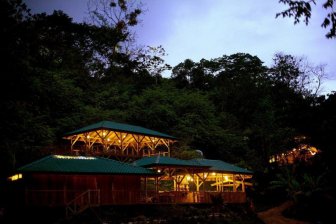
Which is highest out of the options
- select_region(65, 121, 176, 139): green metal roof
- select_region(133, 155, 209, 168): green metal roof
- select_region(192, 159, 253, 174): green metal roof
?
select_region(65, 121, 176, 139): green metal roof

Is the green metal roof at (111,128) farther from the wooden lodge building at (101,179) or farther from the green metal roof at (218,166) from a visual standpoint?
the green metal roof at (218,166)

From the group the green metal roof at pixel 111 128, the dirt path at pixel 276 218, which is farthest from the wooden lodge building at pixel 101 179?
the dirt path at pixel 276 218

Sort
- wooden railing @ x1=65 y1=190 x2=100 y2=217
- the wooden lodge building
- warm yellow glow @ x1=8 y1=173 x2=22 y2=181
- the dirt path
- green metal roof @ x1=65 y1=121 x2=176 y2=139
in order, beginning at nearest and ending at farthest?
1. wooden railing @ x1=65 y1=190 x2=100 y2=217
2. the wooden lodge building
3. warm yellow glow @ x1=8 y1=173 x2=22 y2=181
4. the dirt path
5. green metal roof @ x1=65 y1=121 x2=176 y2=139

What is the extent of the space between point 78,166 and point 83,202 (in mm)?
2294

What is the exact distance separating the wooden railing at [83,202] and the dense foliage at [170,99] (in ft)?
15.5

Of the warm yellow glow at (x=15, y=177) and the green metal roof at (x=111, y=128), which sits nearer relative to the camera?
the warm yellow glow at (x=15, y=177)

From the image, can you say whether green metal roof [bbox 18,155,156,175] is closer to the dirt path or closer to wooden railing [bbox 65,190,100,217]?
wooden railing [bbox 65,190,100,217]

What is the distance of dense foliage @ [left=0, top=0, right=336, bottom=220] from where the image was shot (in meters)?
26.4

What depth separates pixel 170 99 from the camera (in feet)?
166

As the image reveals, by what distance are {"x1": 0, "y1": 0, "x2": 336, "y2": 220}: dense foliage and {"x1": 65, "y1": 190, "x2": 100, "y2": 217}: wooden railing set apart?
474 cm

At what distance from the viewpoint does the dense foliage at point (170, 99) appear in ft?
86.5

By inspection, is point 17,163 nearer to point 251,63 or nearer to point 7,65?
point 7,65

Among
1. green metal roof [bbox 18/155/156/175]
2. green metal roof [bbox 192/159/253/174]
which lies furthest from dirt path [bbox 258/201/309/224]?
green metal roof [bbox 18/155/156/175]

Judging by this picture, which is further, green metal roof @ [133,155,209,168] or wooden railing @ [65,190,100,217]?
green metal roof @ [133,155,209,168]
